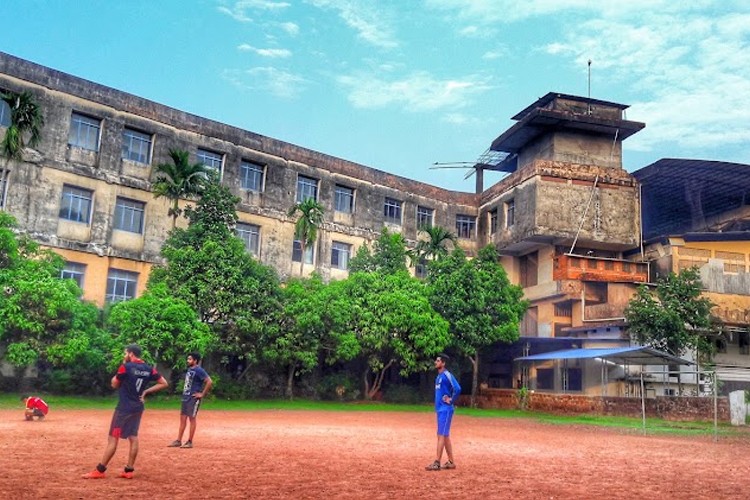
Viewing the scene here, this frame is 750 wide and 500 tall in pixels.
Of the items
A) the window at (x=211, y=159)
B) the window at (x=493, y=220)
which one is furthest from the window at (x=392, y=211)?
the window at (x=211, y=159)

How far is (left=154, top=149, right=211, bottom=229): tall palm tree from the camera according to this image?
33.2 m

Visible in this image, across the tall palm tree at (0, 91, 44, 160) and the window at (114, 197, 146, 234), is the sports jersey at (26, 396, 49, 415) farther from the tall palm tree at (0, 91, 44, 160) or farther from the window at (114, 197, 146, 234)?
the window at (114, 197, 146, 234)

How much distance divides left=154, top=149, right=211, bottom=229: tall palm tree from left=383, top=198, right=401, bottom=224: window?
13.4 metres

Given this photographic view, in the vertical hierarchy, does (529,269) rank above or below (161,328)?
above

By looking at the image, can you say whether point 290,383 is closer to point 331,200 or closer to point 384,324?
point 384,324

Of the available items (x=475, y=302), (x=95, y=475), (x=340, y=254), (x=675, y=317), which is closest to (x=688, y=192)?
(x=675, y=317)

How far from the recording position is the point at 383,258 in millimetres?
38062

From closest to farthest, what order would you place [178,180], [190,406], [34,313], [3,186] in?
[190,406] < [34,313] < [3,186] < [178,180]

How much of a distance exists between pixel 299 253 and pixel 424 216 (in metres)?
9.52

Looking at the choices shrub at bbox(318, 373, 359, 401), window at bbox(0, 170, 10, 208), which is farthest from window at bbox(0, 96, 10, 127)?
shrub at bbox(318, 373, 359, 401)

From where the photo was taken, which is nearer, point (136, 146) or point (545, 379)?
point (136, 146)

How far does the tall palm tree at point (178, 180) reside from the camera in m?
33.2

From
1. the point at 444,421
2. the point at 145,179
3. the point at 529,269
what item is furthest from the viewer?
the point at 529,269

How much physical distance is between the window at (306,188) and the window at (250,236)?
10.9 feet
